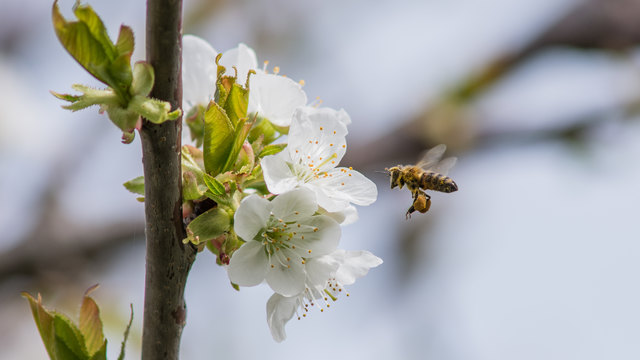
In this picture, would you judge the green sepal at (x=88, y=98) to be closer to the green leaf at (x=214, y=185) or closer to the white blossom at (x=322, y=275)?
the green leaf at (x=214, y=185)

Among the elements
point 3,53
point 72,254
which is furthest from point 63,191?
point 3,53

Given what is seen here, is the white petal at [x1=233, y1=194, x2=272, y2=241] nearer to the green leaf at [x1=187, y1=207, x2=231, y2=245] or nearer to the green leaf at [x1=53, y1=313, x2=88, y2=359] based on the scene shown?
the green leaf at [x1=187, y1=207, x2=231, y2=245]

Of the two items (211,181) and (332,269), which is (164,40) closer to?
(211,181)

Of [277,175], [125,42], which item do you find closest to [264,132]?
[277,175]

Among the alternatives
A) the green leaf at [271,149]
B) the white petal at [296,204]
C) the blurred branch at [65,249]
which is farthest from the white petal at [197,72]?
the blurred branch at [65,249]

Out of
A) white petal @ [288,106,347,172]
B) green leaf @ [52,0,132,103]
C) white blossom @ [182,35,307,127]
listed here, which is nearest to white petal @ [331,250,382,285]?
white petal @ [288,106,347,172]

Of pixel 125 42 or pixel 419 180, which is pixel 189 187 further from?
pixel 419 180

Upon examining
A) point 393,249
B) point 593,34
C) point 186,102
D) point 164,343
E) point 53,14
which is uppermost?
point 593,34
